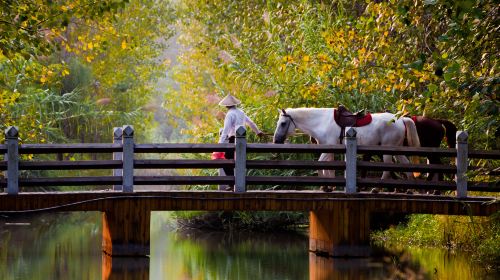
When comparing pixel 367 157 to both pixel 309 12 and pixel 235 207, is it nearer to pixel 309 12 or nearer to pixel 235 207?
pixel 235 207

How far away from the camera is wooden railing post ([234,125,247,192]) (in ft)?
59.3

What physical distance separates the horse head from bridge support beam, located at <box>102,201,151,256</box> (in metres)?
2.78

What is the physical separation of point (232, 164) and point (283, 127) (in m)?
1.56

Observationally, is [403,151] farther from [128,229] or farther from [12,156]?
[12,156]

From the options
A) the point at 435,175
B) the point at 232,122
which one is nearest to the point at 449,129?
the point at 435,175

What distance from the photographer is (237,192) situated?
18.2 metres

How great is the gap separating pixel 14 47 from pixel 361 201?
637 centimetres

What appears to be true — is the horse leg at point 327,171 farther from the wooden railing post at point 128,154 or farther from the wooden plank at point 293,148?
the wooden railing post at point 128,154

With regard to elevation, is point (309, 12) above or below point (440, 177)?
above

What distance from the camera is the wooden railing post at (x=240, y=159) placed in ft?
59.3

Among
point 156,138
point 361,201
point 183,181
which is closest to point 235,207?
point 183,181

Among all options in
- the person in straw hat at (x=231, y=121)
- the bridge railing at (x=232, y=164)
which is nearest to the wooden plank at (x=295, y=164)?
the bridge railing at (x=232, y=164)

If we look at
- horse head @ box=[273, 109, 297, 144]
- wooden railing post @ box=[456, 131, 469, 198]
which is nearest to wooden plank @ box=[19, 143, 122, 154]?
horse head @ box=[273, 109, 297, 144]

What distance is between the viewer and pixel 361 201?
1852 cm
